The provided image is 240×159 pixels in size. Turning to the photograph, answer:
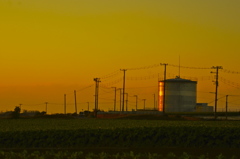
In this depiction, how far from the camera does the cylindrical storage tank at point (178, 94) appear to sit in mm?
137125

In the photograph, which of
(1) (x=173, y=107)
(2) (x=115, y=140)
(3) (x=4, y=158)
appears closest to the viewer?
(3) (x=4, y=158)

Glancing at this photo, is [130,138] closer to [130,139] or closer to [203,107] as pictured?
[130,139]

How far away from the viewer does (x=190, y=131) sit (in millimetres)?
46875

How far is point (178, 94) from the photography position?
452 feet

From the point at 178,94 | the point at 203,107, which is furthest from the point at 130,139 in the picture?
the point at 203,107

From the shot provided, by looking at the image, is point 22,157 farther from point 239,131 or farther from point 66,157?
point 239,131

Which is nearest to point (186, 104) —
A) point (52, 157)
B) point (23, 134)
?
point (23, 134)

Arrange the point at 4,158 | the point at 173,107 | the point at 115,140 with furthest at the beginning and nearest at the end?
the point at 173,107, the point at 115,140, the point at 4,158

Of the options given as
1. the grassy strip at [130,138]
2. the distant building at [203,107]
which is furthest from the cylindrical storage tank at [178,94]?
the grassy strip at [130,138]

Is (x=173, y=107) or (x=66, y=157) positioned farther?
(x=173, y=107)

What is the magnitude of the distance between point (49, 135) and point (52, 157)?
16.9 meters

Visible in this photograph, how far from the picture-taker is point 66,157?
32.1m

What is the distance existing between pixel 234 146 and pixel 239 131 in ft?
4.54

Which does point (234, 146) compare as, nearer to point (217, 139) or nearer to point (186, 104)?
point (217, 139)
